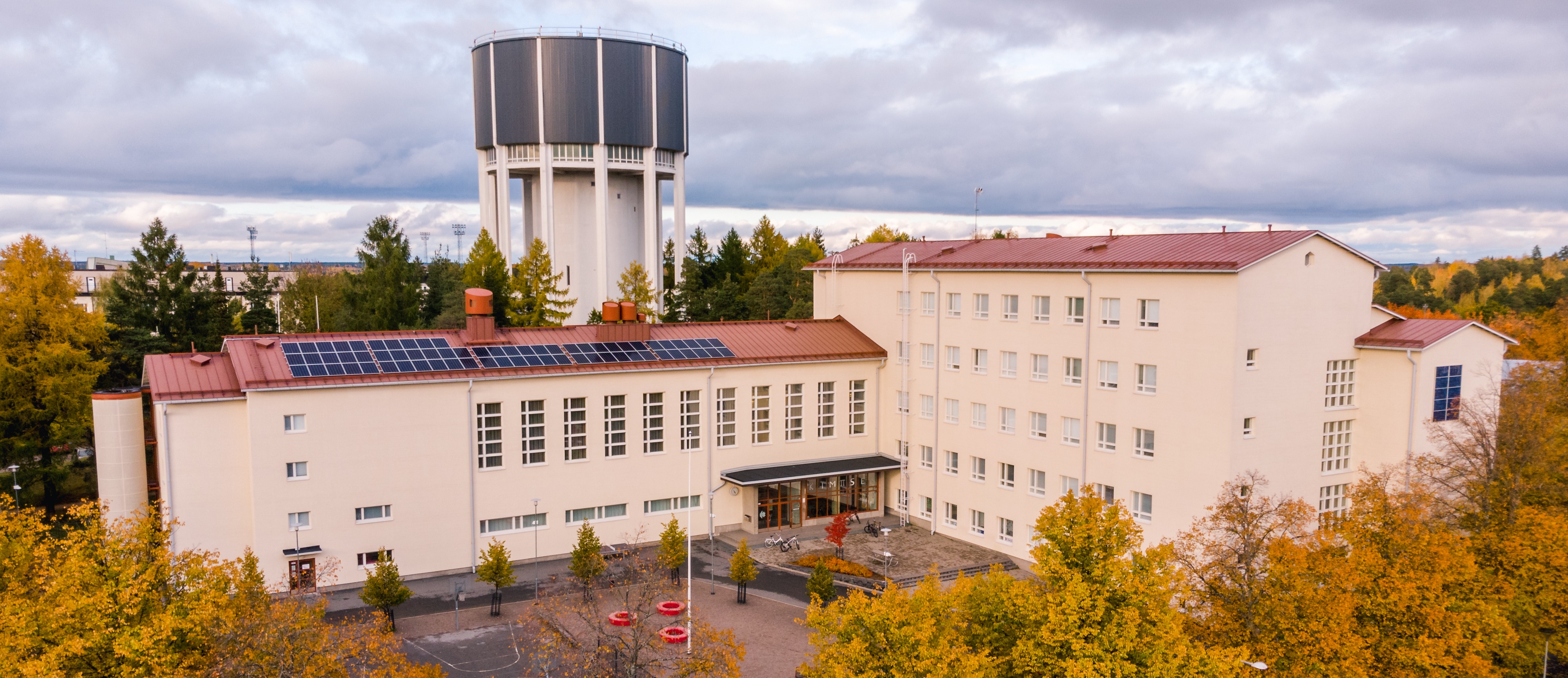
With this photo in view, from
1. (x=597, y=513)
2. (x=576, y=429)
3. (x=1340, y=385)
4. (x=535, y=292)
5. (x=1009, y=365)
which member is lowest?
(x=597, y=513)

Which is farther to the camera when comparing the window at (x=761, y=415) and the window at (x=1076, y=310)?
the window at (x=761, y=415)

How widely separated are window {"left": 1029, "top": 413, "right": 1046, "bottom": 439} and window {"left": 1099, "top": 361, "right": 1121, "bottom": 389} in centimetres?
330

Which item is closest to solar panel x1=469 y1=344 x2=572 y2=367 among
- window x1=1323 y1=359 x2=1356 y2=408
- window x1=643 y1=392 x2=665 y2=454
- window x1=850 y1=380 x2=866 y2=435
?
window x1=643 y1=392 x2=665 y2=454

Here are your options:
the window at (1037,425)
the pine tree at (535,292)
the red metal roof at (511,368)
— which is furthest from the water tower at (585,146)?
the window at (1037,425)

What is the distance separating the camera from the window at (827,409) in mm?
49406

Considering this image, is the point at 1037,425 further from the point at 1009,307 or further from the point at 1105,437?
the point at 1009,307

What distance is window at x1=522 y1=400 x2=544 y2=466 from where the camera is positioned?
138 feet

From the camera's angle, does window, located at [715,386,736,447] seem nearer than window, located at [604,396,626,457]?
No

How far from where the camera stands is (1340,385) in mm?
39000

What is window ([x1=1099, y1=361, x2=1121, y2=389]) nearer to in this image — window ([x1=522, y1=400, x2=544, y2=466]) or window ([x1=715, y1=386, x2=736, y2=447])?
window ([x1=715, y1=386, x2=736, y2=447])

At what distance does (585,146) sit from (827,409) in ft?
109

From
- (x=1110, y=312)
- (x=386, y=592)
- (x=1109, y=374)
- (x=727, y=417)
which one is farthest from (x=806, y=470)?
(x=386, y=592)

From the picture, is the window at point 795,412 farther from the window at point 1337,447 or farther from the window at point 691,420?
the window at point 1337,447

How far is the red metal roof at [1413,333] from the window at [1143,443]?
9.65 metres
